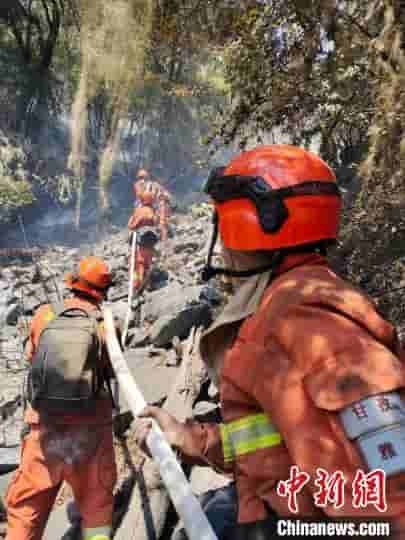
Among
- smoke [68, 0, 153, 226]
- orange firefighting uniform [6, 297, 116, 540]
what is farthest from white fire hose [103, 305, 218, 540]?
smoke [68, 0, 153, 226]

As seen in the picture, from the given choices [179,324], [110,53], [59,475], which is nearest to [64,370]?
[59,475]

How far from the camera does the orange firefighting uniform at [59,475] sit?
114 inches

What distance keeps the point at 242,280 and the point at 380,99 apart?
208 cm

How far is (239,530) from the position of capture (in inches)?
45.8

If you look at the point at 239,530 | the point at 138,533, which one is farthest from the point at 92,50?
the point at 239,530

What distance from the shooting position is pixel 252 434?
1.10m

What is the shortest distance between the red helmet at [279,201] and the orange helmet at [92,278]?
2.21m

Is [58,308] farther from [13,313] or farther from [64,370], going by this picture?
[13,313]

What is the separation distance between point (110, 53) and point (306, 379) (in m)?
11.8

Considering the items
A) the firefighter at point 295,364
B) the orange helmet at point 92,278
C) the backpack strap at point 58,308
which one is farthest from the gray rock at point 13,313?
the firefighter at point 295,364

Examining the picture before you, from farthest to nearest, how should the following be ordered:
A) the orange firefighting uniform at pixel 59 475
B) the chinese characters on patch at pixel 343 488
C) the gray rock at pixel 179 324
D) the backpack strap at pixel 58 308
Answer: the gray rock at pixel 179 324
the backpack strap at pixel 58 308
the orange firefighting uniform at pixel 59 475
the chinese characters on patch at pixel 343 488

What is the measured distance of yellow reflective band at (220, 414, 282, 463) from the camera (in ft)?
3.53

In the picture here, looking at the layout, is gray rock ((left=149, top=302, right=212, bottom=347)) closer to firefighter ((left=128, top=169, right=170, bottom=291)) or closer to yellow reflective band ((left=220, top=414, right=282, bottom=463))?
firefighter ((left=128, top=169, right=170, bottom=291))

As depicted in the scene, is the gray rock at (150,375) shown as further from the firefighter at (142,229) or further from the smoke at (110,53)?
the smoke at (110,53)
